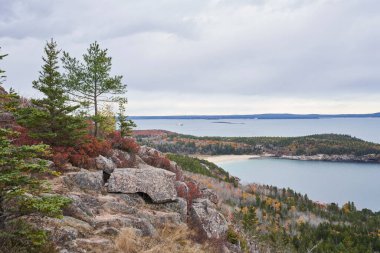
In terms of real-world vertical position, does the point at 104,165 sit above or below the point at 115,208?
above

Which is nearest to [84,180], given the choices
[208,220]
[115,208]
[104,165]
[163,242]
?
[115,208]

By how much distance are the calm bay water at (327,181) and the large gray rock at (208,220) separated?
11440 cm

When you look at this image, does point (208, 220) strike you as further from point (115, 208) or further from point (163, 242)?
point (115, 208)

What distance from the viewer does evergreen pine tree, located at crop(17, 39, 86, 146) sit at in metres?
19.3

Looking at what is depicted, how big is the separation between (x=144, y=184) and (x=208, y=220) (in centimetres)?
478

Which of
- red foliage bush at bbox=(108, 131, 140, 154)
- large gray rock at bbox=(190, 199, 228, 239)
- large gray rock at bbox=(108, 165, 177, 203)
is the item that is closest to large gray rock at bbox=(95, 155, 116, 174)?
large gray rock at bbox=(108, 165, 177, 203)

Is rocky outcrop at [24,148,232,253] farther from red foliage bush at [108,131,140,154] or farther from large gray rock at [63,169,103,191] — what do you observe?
red foliage bush at [108,131,140,154]

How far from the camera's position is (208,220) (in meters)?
21.4

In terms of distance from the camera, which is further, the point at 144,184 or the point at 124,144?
the point at 124,144

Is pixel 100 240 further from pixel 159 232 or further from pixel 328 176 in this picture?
pixel 328 176

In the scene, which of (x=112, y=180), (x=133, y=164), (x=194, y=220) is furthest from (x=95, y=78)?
(x=194, y=220)

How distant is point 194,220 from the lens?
69.5 feet

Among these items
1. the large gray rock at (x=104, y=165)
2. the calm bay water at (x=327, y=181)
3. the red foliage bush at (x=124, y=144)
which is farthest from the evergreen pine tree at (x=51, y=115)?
the calm bay water at (x=327, y=181)

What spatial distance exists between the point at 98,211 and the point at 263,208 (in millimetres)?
88126
